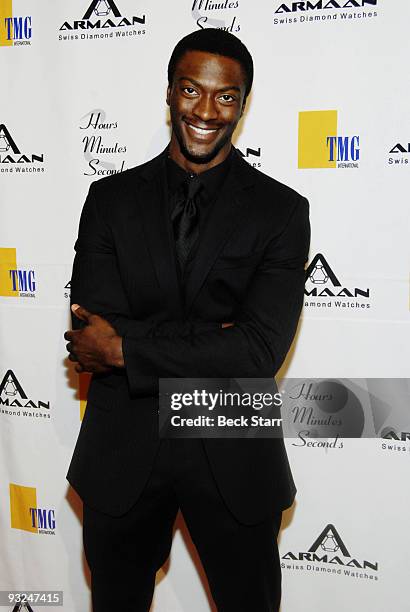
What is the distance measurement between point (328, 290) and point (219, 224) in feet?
2.75

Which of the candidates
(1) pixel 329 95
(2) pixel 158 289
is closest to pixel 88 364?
(2) pixel 158 289

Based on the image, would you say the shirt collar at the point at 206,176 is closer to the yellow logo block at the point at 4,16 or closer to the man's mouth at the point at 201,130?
the man's mouth at the point at 201,130

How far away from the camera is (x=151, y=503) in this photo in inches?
65.5

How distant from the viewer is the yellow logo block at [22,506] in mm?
2689

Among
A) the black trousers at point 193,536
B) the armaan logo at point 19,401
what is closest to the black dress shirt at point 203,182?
the black trousers at point 193,536

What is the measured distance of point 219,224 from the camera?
1623 millimetres

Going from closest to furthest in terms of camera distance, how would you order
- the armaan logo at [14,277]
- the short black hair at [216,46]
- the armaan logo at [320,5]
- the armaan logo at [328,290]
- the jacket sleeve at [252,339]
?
the jacket sleeve at [252,339], the short black hair at [216,46], the armaan logo at [320,5], the armaan logo at [328,290], the armaan logo at [14,277]

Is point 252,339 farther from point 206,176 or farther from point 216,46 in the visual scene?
point 216,46

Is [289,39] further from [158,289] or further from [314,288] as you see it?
[158,289]

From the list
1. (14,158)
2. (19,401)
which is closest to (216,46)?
(14,158)

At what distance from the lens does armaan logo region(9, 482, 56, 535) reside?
2.69 meters

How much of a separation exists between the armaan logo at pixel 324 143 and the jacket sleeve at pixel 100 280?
0.92 meters

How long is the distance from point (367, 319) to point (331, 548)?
0.88m

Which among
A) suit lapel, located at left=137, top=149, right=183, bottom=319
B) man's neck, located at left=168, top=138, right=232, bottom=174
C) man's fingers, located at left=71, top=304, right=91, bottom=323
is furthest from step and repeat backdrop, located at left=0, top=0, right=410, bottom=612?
man's fingers, located at left=71, top=304, right=91, bottom=323
